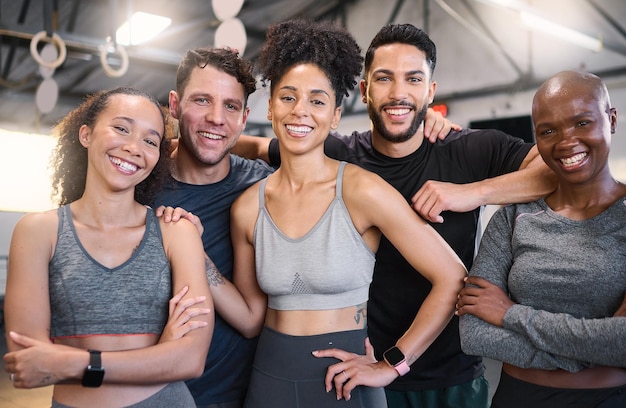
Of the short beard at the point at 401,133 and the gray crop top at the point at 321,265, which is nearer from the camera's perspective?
the gray crop top at the point at 321,265

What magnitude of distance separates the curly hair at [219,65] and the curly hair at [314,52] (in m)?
0.28

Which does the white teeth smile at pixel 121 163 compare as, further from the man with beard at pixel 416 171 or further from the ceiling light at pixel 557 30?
the ceiling light at pixel 557 30

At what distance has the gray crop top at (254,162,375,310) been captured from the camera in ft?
5.92

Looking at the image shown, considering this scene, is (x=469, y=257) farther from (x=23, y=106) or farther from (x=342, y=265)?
(x=23, y=106)

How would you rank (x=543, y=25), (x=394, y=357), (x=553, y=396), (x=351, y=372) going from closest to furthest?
(x=553, y=396) < (x=351, y=372) < (x=394, y=357) < (x=543, y=25)

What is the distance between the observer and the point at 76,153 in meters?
1.98

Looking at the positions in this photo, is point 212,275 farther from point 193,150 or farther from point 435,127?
point 435,127

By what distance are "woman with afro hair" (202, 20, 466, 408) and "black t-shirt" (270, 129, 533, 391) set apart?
0.41 metres

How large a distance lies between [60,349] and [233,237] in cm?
74

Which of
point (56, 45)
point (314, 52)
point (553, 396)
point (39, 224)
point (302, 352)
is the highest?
point (56, 45)

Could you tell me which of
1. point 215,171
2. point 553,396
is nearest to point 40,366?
point 215,171

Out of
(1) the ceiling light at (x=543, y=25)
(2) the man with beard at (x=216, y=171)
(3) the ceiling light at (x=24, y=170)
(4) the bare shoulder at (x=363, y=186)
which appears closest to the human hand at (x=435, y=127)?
(2) the man with beard at (x=216, y=171)

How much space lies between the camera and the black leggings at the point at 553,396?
→ 5.17 ft

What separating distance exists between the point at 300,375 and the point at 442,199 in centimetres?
77
